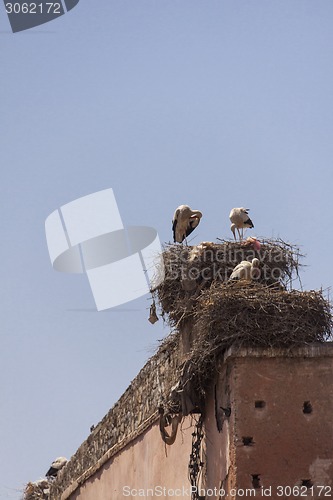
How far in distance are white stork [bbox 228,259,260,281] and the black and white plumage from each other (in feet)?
31.3

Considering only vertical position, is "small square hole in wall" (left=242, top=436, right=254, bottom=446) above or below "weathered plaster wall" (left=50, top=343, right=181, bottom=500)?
below

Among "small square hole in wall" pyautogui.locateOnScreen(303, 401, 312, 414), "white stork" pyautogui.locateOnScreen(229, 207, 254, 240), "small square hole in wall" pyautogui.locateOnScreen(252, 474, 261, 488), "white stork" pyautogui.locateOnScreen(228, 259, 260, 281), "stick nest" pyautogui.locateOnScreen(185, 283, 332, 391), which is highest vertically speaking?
"white stork" pyautogui.locateOnScreen(229, 207, 254, 240)

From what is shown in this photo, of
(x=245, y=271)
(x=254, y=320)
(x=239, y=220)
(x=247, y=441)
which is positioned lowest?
(x=247, y=441)

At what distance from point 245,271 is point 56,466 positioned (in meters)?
9.92

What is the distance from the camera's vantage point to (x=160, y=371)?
39.5 ft

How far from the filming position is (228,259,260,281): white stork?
10469 millimetres

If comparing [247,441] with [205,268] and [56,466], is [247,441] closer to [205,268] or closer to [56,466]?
[205,268]

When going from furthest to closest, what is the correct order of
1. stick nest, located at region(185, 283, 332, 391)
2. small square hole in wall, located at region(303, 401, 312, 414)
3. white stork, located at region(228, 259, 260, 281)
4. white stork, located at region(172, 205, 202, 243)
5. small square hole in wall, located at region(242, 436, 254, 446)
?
white stork, located at region(172, 205, 202, 243) < white stork, located at region(228, 259, 260, 281) < stick nest, located at region(185, 283, 332, 391) < small square hole in wall, located at region(303, 401, 312, 414) < small square hole in wall, located at region(242, 436, 254, 446)

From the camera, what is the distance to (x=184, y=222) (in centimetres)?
1299

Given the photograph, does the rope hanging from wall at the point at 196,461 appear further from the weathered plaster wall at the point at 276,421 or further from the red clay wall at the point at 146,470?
the weathered plaster wall at the point at 276,421

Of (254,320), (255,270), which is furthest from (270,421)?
(255,270)

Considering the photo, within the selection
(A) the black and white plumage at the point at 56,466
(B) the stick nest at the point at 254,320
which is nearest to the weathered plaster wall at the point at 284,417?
(B) the stick nest at the point at 254,320

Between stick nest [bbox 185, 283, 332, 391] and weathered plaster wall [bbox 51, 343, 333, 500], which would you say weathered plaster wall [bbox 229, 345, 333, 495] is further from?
stick nest [bbox 185, 283, 332, 391]

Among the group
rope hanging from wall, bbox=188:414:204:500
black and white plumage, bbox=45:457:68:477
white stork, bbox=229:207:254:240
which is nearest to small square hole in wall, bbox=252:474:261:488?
rope hanging from wall, bbox=188:414:204:500
